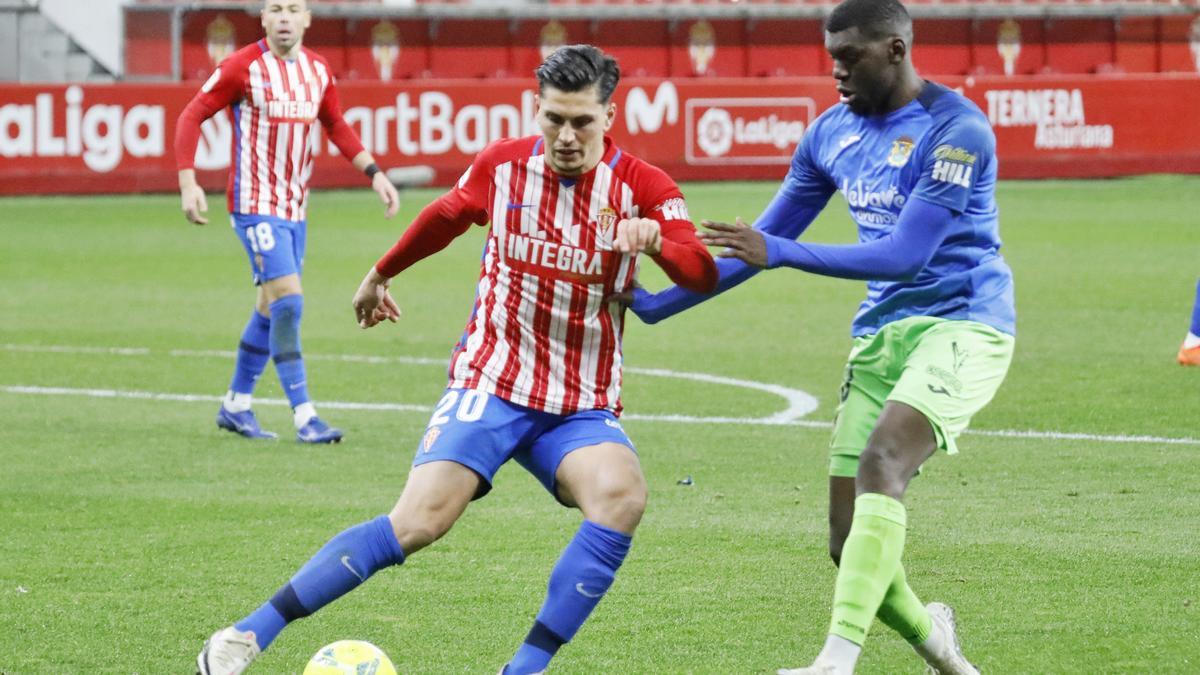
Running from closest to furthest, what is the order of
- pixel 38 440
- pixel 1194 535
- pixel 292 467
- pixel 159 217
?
pixel 1194 535 < pixel 292 467 < pixel 38 440 < pixel 159 217

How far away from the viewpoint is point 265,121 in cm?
982

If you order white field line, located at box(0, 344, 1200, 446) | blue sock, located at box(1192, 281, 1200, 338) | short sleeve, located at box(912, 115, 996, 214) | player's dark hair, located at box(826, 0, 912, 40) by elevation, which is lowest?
white field line, located at box(0, 344, 1200, 446)

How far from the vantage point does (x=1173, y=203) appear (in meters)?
23.0

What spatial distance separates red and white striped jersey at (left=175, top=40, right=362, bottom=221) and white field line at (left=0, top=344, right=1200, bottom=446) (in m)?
1.42

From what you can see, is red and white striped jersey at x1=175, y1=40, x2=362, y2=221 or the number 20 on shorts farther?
red and white striped jersey at x1=175, y1=40, x2=362, y2=221

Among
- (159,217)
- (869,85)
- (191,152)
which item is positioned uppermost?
(869,85)

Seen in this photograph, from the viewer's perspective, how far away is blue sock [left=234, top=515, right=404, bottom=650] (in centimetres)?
479

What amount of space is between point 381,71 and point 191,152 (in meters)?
22.0

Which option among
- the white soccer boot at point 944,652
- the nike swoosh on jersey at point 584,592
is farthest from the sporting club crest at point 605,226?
the white soccer boot at point 944,652

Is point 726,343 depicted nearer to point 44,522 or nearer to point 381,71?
point 44,522

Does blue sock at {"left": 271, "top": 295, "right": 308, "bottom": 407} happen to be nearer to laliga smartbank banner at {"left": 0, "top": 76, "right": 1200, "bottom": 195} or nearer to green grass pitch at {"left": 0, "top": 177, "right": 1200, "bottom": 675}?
green grass pitch at {"left": 0, "top": 177, "right": 1200, "bottom": 675}

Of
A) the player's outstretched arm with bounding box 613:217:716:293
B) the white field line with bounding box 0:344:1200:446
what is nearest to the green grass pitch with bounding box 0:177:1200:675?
the white field line with bounding box 0:344:1200:446

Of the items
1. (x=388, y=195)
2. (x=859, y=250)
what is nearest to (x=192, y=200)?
(x=388, y=195)

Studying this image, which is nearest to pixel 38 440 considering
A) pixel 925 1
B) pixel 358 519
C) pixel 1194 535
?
pixel 358 519
